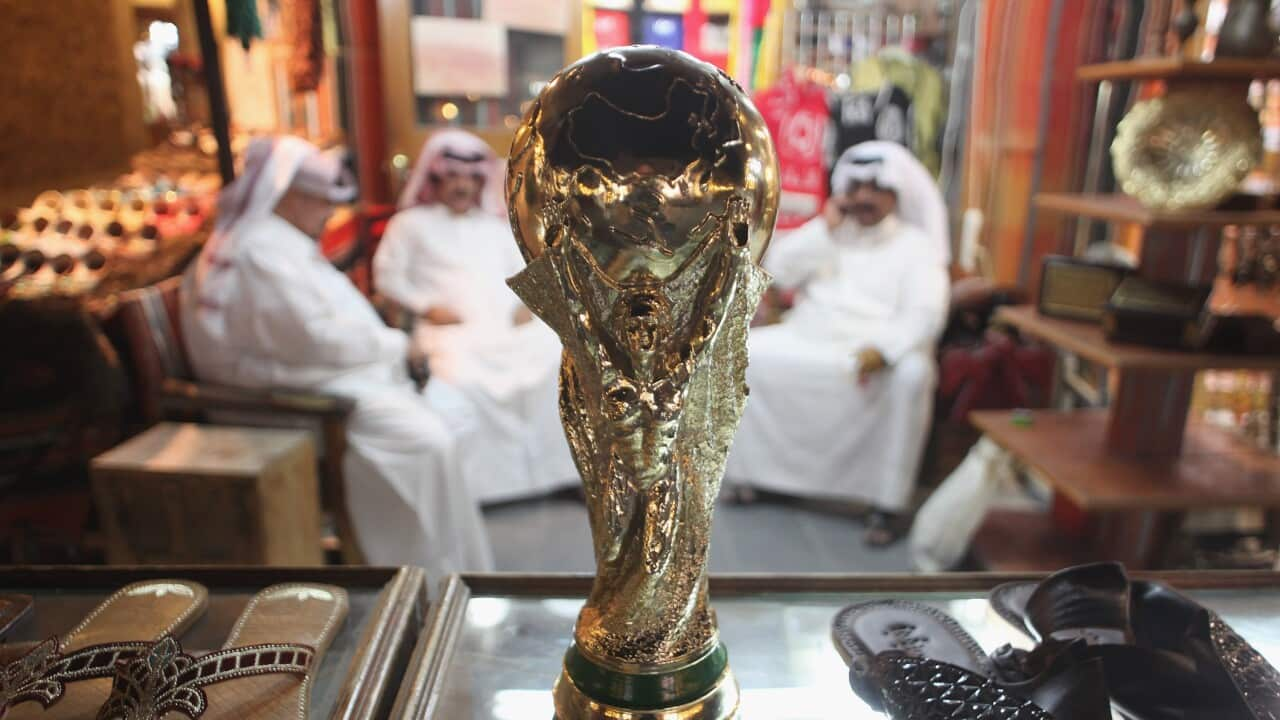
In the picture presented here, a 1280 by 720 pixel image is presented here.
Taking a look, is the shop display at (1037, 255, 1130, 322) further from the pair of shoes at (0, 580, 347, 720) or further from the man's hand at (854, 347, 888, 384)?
the pair of shoes at (0, 580, 347, 720)

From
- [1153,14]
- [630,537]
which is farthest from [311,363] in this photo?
[1153,14]

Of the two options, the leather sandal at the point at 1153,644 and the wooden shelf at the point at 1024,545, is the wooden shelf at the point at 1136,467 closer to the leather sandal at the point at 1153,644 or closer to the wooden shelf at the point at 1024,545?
the wooden shelf at the point at 1024,545

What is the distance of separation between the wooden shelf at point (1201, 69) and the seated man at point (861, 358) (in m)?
1.30

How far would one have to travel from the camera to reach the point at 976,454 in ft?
8.35

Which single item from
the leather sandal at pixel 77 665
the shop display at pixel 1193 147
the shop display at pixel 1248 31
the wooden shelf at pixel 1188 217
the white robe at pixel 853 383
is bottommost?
the white robe at pixel 853 383

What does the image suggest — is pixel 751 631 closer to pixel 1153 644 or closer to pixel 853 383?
pixel 1153 644

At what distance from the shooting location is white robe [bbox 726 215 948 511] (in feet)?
9.86

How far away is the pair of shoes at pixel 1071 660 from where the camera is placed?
2.55 feet

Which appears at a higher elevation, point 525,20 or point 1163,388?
point 525,20

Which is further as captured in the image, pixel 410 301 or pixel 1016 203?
pixel 1016 203

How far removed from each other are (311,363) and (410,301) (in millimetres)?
926

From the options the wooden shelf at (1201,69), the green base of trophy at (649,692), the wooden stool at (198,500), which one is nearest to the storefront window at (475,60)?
the wooden stool at (198,500)

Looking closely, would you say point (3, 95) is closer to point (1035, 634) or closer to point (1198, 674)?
point (1035, 634)

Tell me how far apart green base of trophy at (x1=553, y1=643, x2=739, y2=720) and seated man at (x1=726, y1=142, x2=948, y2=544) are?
2191mm
